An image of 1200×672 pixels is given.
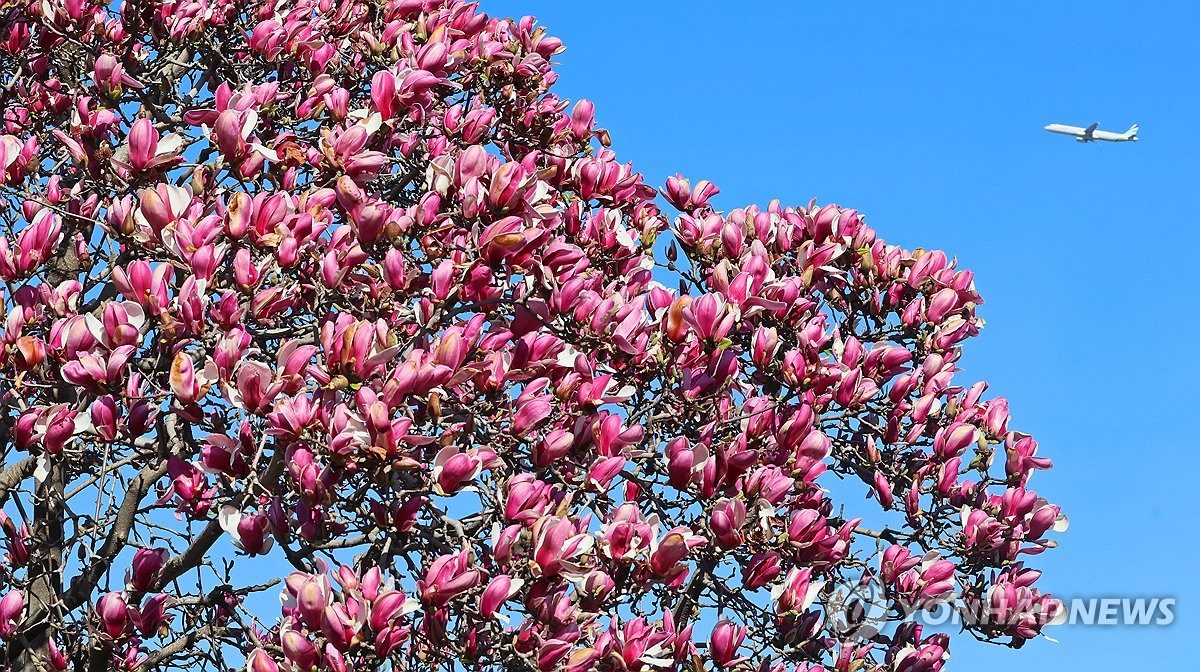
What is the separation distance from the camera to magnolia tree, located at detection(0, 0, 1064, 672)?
502cm

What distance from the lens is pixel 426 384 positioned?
4910 mm

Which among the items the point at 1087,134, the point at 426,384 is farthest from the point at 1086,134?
the point at 426,384

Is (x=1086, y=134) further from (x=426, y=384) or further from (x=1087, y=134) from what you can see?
(x=426, y=384)

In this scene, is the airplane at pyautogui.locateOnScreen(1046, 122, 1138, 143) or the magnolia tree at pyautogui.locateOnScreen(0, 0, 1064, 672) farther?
the airplane at pyautogui.locateOnScreen(1046, 122, 1138, 143)

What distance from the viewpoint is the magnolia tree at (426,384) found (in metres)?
5.02

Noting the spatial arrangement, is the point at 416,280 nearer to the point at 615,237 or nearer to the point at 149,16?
→ the point at 615,237

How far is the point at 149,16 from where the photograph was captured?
710 cm

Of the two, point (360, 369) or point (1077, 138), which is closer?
point (360, 369)

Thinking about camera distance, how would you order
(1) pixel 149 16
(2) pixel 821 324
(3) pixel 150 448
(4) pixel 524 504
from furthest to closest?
(1) pixel 149 16 < (2) pixel 821 324 < (3) pixel 150 448 < (4) pixel 524 504

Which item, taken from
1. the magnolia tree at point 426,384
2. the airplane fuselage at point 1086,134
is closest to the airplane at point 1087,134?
the airplane fuselage at point 1086,134

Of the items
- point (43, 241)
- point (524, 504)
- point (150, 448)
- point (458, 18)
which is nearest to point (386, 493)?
point (524, 504)

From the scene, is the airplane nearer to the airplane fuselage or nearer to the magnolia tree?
the airplane fuselage

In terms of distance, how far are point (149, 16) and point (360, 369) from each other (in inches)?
129

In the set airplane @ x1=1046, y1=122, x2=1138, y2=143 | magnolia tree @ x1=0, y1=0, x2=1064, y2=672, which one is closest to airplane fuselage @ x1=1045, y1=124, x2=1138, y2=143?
airplane @ x1=1046, y1=122, x2=1138, y2=143
